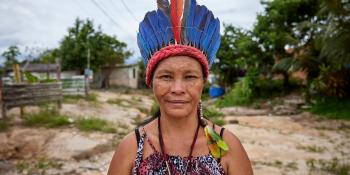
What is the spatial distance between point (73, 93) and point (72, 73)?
15352 millimetres

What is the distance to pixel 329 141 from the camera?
8008 mm

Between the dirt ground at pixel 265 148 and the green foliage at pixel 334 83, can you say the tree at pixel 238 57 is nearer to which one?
the green foliage at pixel 334 83

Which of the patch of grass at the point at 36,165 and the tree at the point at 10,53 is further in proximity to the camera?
the tree at the point at 10,53

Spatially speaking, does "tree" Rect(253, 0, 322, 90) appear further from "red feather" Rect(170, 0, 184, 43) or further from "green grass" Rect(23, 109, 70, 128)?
"red feather" Rect(170, 0, 184, 43)

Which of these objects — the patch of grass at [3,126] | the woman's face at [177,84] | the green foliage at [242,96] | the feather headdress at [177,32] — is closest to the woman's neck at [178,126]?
the woman's face at [177,84]

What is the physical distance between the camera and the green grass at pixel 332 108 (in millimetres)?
12203

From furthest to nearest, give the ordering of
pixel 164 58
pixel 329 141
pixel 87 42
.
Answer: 1. pixel 87 42
2. pixel 329 141
3. pixel 164 58

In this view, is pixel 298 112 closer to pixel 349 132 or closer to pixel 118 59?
pixel 349 132

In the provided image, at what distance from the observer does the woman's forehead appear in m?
1.80

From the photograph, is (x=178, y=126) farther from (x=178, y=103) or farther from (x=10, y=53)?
(x=10, y=53)

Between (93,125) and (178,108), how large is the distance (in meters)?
6.73

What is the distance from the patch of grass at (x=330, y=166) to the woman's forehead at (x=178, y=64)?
4299 millimetres

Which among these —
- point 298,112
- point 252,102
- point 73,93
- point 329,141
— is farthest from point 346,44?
point 73,93

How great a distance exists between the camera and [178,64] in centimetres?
181
